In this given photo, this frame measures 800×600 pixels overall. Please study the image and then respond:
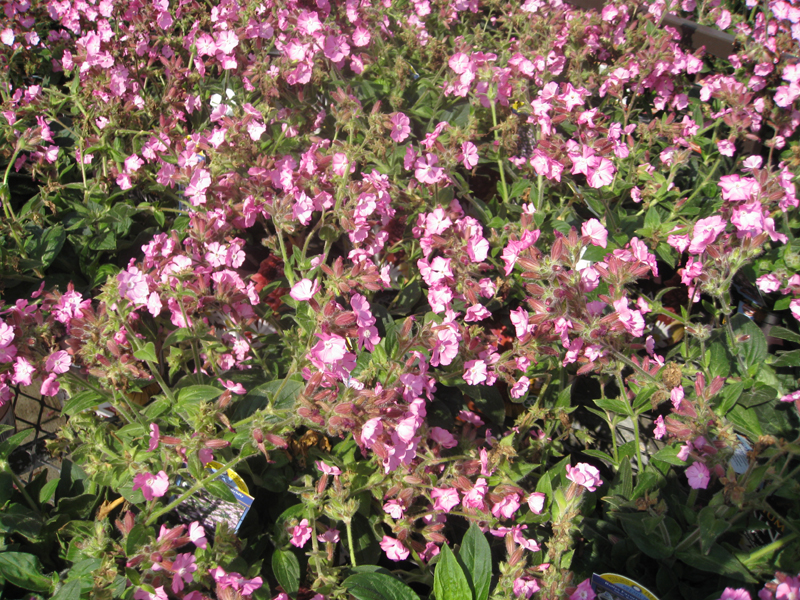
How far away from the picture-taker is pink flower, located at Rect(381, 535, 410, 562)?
1.34m

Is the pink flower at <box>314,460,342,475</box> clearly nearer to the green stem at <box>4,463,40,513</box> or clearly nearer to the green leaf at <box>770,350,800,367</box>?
the green stem at <box>4,463,40,513</box>

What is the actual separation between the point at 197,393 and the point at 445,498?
658 millimetres

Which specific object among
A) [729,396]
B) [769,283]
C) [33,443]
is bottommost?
[33,443]

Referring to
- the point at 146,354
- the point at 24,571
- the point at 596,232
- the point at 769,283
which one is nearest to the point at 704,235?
the point at 596,232

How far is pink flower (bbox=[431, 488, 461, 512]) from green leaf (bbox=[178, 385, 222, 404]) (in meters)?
0.58

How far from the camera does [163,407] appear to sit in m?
1.39

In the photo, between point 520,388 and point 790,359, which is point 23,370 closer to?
point 520,388

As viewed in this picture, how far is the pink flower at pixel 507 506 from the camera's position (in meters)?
1.36

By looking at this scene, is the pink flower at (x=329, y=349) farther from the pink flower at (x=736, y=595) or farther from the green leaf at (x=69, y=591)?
the pink flower at (x=736, y=595)

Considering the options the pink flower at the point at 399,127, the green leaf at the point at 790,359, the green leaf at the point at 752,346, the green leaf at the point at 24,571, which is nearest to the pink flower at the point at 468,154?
the pink flower at the point at 399,127

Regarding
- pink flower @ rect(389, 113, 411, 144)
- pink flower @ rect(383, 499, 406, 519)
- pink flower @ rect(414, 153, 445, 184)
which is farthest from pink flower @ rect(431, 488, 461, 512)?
pink flower @ rect(389, 113, 411, 144)

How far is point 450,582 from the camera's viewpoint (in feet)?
3.75

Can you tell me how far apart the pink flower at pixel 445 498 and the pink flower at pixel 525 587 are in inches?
8.7

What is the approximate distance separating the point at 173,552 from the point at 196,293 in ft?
2.02
